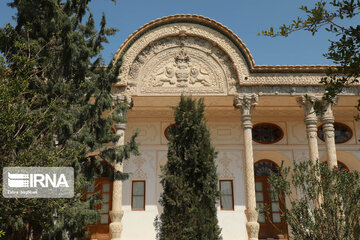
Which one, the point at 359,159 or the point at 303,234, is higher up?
the point at 359,159

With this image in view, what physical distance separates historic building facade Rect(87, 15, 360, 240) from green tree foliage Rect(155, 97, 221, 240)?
312cm

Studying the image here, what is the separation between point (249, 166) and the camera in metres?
11.2

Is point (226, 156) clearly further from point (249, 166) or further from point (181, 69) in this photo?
point (181, 69)

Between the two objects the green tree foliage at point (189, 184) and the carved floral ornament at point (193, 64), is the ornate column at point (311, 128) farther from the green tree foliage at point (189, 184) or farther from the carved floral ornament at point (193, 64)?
the green tree foliage at point (189, 184)

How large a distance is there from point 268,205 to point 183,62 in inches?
231

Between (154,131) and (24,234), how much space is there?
7.67 metres

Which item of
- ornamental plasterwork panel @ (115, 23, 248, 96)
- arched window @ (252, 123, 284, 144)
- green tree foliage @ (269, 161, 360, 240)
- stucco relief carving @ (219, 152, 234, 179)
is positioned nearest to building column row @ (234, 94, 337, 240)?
ornamental plasterwork panel @ (115, 23, 248, 96)

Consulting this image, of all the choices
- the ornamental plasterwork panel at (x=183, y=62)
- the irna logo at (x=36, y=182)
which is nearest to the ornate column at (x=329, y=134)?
the ornamental plasterwork panel at (x=183, y=62)

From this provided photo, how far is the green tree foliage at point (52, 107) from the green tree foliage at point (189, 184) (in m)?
1.22

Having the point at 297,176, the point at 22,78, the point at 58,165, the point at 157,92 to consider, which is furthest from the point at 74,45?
the point at 297,176

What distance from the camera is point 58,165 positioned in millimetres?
6043

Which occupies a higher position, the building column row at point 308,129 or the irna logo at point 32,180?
the building column row at point 308,129

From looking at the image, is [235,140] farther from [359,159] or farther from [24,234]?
[24,234]

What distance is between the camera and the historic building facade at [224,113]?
11.7m
